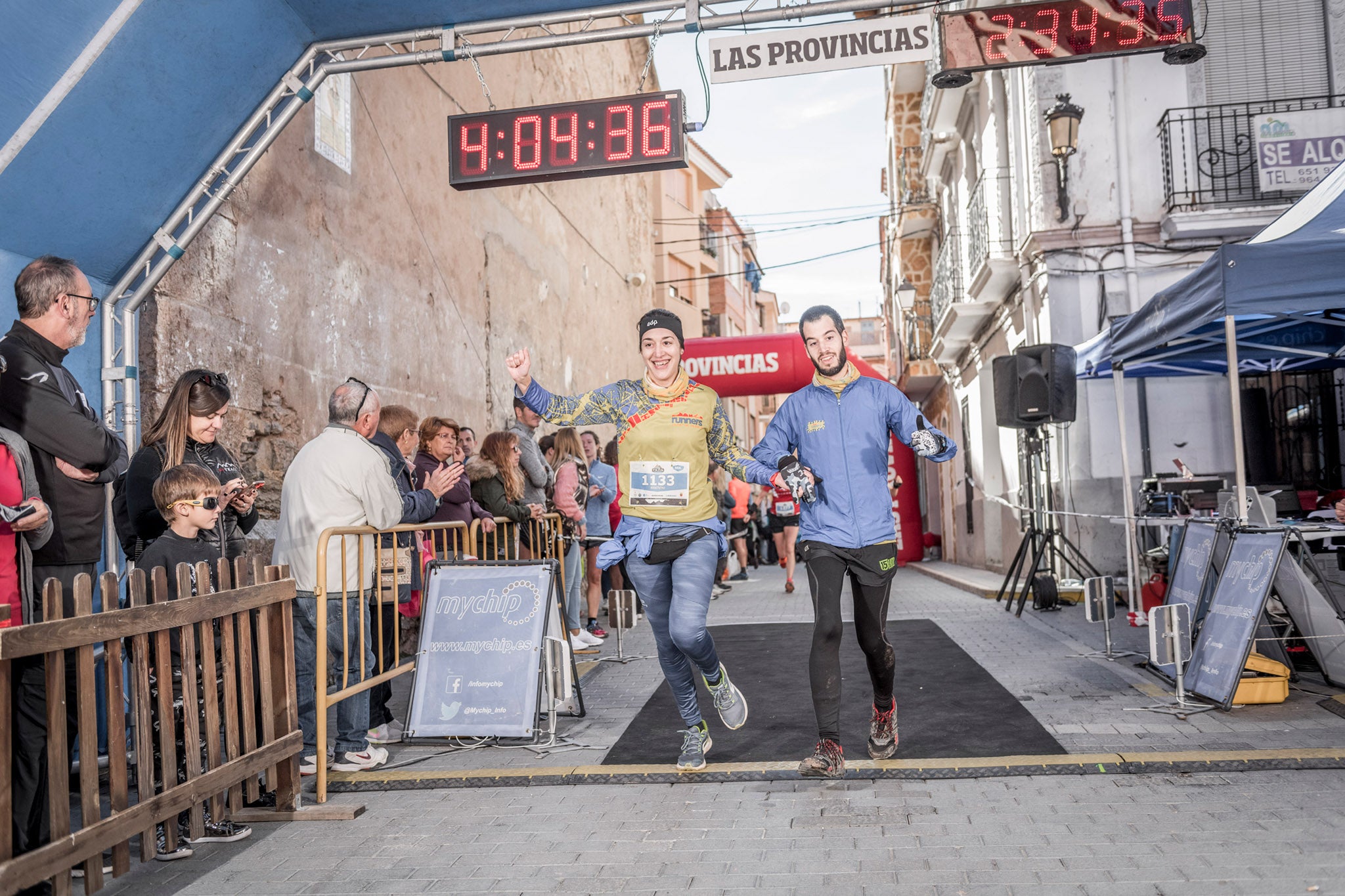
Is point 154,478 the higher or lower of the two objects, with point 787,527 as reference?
higher

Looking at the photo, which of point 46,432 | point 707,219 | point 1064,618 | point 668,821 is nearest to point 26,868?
point 46,432

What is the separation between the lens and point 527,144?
7.64 m

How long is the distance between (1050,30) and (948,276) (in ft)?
45.9

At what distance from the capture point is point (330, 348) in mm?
9367

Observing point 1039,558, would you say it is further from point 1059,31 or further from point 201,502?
point 201,502

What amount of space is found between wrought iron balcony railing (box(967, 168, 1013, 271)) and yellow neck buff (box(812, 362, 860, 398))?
36.0 feet

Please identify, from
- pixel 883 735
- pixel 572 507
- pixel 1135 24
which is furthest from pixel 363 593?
pixel 1135 24

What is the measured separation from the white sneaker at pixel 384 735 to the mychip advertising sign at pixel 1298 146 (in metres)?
11.4

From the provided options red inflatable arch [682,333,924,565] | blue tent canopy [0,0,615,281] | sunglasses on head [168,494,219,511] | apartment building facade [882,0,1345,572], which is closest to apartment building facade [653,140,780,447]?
red inflatable arch [682,333,924,565]

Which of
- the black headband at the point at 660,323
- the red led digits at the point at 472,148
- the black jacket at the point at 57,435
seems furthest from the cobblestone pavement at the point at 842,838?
the red led digits at the point at 472,148

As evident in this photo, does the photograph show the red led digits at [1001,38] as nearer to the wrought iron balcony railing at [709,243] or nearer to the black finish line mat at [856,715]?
the black finish line mat at [856,715]

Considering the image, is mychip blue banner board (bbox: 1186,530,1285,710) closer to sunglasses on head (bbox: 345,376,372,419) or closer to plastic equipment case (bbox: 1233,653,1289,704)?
plastic equipment case (bbox: 1233,653,1289,704)

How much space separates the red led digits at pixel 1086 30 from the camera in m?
7.41

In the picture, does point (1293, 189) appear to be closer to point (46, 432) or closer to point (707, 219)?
point (46, 432)
